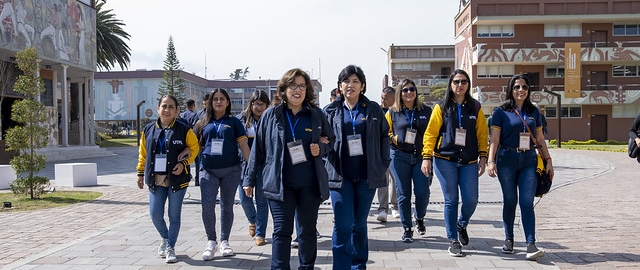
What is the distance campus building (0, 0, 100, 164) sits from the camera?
25.9m

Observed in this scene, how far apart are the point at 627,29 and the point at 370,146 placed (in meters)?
53.6

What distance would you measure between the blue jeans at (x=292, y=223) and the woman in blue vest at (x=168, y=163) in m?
1.90

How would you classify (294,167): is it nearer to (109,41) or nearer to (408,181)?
(408,181)

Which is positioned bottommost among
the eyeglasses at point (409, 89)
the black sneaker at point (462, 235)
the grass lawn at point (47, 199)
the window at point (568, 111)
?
the grass lawn at point (47, 199)

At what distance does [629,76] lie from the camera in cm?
4984

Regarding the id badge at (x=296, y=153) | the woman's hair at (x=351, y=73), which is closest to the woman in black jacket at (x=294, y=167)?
the id badge at (x=296, y=153)

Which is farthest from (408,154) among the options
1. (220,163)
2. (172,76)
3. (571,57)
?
(172,76)

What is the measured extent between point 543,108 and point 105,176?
40973mm

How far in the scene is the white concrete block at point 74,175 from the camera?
15.2 metres

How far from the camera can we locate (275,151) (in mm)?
4609

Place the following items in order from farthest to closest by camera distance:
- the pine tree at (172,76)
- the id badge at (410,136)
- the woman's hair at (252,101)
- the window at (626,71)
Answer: the pine tree at (172,76) < the window at (626,71) < the woman's hair at (252,101) < the id badge at (410,136)

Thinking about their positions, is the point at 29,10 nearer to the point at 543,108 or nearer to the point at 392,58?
the point at 543,108

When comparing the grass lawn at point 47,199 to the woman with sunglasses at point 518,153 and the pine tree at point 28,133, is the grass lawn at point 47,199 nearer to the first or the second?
the pine tree at point 28,133

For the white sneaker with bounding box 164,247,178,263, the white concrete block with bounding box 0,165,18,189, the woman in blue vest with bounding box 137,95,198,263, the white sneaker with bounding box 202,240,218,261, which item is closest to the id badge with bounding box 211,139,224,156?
the woman in blue vest with bounding box 137,95,198,263
